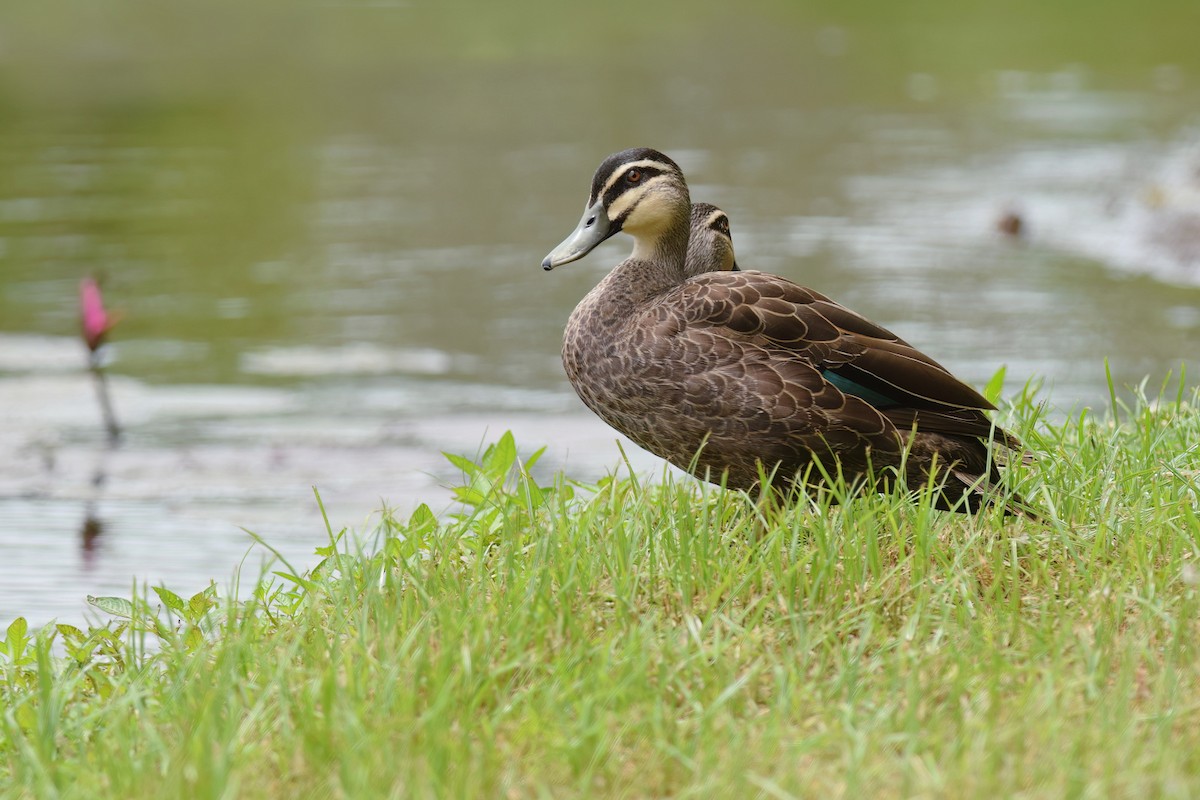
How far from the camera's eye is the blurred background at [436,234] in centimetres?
779

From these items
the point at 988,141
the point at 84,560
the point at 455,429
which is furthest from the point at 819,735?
the point at 988,141

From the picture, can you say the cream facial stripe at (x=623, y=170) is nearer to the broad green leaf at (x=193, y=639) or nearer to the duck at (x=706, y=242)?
the duck at (x=706, y=242)

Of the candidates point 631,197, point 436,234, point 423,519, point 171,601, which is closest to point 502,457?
point 423,519

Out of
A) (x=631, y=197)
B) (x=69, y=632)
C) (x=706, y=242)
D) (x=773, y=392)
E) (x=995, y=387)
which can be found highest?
(x=631, y=197)

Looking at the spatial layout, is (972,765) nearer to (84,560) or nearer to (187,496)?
(84,560)

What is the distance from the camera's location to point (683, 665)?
343cm

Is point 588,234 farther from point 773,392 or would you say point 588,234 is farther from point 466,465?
point 466,465

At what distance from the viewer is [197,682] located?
139 inches

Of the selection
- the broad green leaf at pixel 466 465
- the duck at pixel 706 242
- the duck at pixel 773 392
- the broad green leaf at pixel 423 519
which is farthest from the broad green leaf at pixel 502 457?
the duck at pixel 706 242

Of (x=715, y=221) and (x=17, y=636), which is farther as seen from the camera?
(x=715, y=221)

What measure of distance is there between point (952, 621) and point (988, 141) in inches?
553

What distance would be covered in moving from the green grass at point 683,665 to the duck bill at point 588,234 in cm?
66

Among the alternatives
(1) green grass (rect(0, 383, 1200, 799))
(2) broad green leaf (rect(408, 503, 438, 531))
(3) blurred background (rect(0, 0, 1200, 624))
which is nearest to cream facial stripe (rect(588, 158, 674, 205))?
(1) green grass (rect(0, 383, 1200, 799))

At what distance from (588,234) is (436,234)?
8905mm
